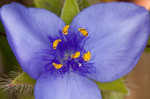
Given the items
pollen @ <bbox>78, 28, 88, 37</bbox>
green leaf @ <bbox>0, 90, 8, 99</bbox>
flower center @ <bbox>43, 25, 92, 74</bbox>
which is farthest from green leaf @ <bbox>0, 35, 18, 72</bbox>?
pollen @ <bbox>78, 28, 88, 37</bbox>

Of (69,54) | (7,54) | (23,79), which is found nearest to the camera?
(23,79)

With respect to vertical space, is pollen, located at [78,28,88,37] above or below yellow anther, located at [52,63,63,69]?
above

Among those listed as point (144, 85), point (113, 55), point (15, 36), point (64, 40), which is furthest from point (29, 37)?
point (144, 85)

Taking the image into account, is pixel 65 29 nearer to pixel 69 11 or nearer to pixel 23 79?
pixel 69 11

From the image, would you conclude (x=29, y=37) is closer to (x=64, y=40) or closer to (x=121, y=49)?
(x=64, y=40)

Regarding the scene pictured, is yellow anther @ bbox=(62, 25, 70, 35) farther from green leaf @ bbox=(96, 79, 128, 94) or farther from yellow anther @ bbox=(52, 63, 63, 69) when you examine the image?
green leaf @ bbox=(96, 79, 128, 94)

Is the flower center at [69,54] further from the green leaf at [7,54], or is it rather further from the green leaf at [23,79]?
the green leaf at [7,54]

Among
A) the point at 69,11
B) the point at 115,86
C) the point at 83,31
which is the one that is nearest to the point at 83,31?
the point at 83,31
